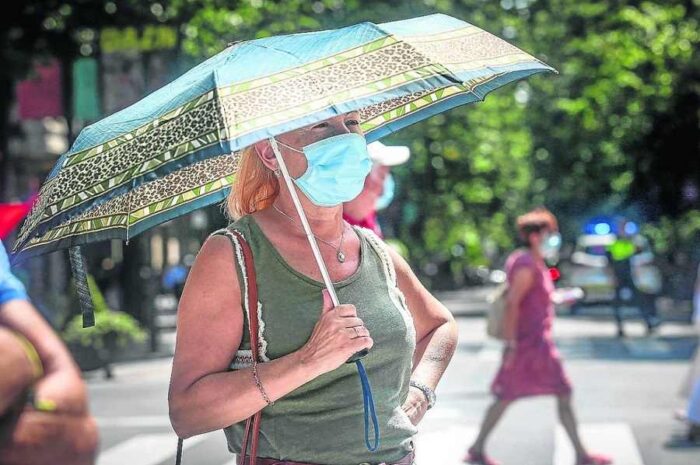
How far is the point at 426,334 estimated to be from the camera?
3777mm

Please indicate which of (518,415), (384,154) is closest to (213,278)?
(384,154)

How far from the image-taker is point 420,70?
342cm

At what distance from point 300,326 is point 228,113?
1.65 feet

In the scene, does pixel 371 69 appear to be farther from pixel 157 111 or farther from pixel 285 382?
pixel 285 382

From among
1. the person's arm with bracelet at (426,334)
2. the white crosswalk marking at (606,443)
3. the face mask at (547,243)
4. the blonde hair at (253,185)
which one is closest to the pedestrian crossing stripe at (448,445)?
the white crosswalk marking at (606,443)

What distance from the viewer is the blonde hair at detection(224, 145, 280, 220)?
137 inches

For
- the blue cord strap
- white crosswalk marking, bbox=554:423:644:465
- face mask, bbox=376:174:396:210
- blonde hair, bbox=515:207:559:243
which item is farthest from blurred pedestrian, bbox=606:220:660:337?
the blue cord strap

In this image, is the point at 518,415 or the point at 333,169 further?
the point at 518,415

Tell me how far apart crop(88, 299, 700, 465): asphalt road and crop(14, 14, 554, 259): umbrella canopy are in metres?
7.05

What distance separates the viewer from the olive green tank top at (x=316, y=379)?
3176mm

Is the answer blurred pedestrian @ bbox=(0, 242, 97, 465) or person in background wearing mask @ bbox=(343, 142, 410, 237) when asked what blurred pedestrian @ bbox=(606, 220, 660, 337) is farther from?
blurred pedestrian @ bbox=(0, 242, 97, 465)

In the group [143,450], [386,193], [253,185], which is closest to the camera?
[253,185]

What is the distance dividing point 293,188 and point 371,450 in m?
0.63

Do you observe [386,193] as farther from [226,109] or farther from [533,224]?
[226,109]
